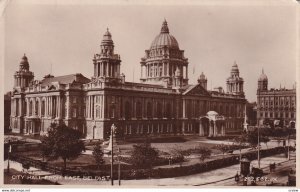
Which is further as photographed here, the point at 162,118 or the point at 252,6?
the point at 162,118

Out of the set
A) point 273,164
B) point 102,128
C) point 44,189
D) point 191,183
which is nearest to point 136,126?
point 102,128

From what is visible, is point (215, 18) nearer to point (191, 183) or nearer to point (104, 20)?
point (104, 20)

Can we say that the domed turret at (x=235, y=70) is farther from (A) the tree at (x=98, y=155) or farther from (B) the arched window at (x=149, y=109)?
(A) the tree at (x=98, y=155)

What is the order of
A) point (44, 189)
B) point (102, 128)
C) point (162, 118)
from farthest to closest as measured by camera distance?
1. point (162, 118)
2. point (102, 128)
3. point (44, 189)

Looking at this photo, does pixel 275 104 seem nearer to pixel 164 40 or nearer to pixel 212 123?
pixel 212 123

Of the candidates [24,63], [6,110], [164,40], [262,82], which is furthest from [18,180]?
[262,82]

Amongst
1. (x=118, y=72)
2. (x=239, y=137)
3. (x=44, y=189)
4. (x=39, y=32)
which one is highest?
(x=39, y=32)
